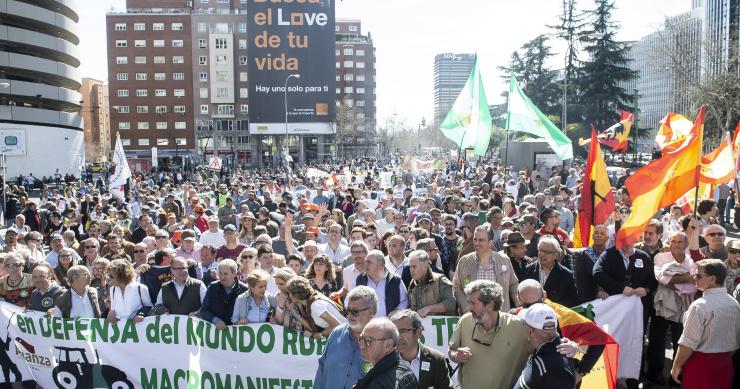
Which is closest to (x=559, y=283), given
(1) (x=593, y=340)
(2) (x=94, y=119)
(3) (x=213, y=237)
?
(1) (x=593, y=340)

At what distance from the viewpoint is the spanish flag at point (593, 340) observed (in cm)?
Answer: 493

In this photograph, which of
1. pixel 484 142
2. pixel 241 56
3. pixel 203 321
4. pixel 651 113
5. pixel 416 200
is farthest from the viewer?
pixel 651 113

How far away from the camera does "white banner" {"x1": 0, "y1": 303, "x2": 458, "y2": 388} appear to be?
6406 millimetres

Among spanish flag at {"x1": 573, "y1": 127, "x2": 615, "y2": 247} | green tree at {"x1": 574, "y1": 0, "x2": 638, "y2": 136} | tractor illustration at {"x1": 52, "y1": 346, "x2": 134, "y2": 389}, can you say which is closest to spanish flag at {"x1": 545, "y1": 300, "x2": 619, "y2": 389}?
spanish flag at {"x1": 573, "y1": 127, "x2": 615, "y2": 247}

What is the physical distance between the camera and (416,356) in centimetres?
440

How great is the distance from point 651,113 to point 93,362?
128 meters

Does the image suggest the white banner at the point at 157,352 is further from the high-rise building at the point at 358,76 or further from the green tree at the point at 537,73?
the high-rise building at the point at 358,76

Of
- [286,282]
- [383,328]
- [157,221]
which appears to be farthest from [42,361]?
[157,221]

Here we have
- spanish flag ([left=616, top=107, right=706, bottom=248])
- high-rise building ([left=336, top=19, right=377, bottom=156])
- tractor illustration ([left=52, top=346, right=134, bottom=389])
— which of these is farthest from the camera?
high-rise building ([left=336, top=19, right=377, bottom=156])

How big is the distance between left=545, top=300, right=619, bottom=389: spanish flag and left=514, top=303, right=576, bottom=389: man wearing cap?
23.3 inches

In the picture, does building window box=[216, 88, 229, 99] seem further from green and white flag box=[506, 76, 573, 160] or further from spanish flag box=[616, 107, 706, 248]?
spanish flag box=[616, 107, 706, 248]

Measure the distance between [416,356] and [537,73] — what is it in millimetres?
59482

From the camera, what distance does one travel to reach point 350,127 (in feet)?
277

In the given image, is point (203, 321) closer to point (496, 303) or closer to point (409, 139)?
point (496, 303)
